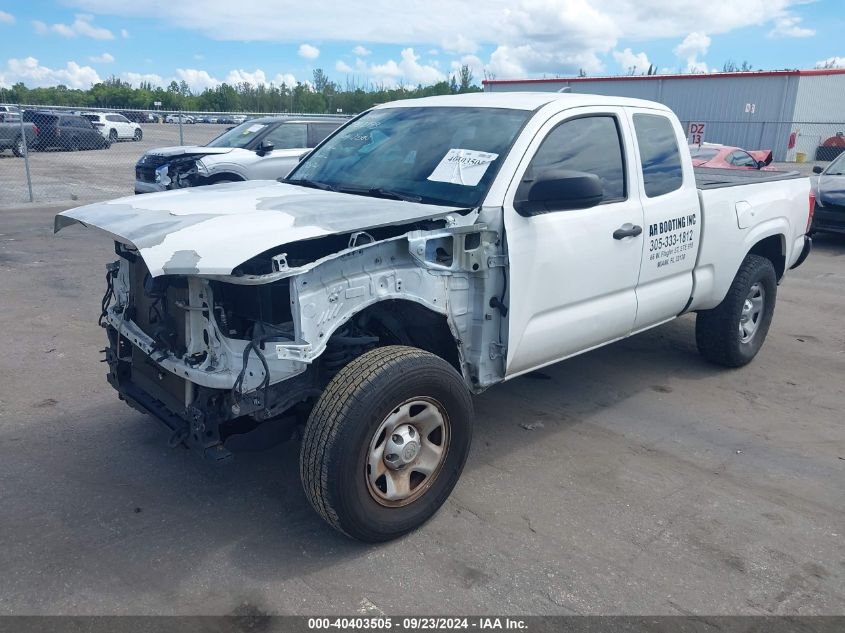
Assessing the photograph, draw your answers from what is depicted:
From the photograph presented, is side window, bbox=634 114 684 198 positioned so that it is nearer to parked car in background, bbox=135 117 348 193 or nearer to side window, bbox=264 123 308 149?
parked car in background, bbox=135 117 348 193

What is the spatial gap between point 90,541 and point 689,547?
2.76 metres

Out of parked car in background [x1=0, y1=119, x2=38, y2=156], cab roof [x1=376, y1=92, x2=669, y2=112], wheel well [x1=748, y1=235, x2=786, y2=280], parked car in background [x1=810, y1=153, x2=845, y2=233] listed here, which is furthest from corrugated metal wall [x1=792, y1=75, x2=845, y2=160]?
cab roof [x1=376, y1=92, x2=669, y2=112]

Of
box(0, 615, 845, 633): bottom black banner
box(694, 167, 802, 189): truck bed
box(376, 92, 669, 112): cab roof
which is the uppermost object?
box(376, 92, 669, 112): cab roof


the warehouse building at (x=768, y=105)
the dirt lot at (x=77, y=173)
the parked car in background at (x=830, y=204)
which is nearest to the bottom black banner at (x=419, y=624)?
the parked car in background at (x=830, y=204)

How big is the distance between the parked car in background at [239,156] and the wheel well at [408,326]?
8374 millimetres

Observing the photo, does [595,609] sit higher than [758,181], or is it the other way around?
[758,181]

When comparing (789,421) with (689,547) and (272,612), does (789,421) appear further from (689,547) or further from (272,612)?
(272,612)

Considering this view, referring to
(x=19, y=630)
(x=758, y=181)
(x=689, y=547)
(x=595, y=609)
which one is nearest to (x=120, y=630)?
(x=19, y=630)

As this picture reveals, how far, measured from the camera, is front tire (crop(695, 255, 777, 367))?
561cm

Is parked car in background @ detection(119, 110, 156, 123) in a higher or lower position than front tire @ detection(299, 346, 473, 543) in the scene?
higher

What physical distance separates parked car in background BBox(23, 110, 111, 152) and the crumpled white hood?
2258 centimetres

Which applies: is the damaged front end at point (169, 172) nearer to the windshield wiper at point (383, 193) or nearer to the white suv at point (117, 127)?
the windshield wiper at point (383, 193)

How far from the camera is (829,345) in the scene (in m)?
6.64

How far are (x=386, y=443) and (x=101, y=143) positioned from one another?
2403 centimetres
